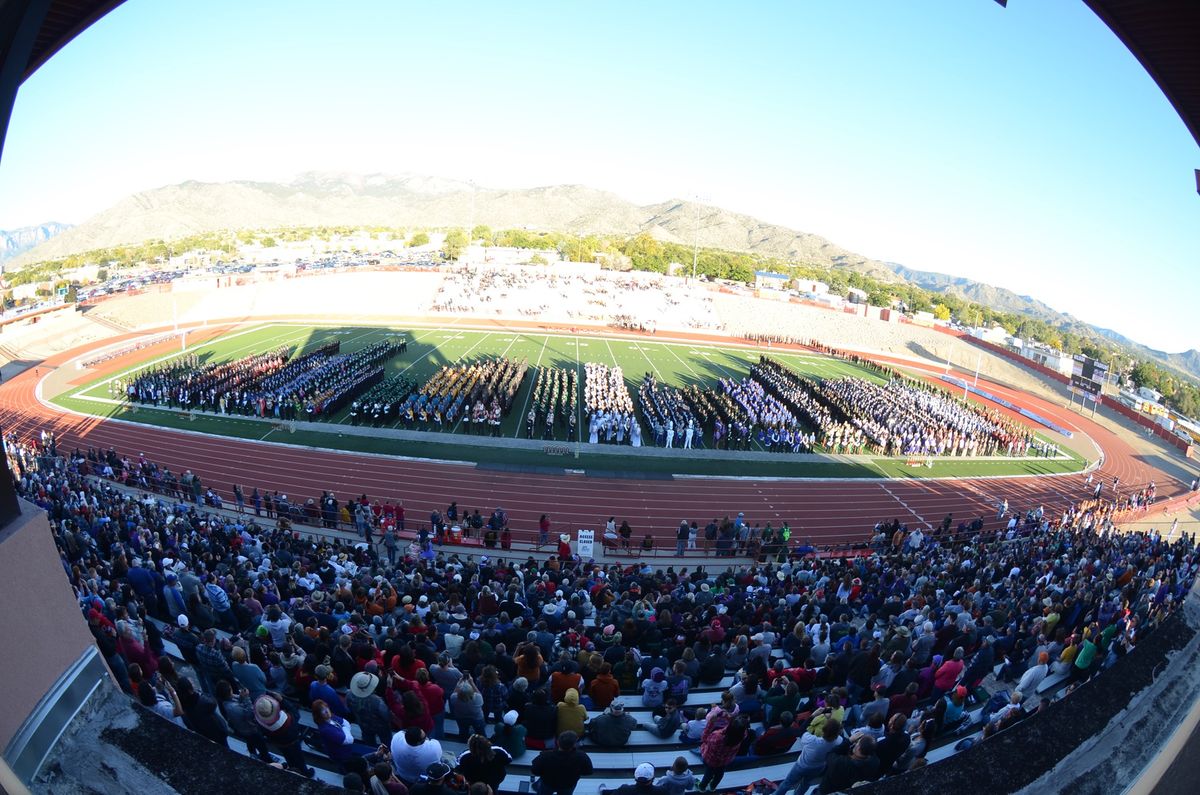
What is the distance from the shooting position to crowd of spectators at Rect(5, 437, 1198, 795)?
4.55 m

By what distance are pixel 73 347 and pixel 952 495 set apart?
163 ft

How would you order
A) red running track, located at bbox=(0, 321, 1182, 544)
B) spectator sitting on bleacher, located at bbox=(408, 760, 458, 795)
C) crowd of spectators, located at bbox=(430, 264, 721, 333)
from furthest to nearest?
1. crowd of spectators, located at bbox=(430, 264, 721, 333)
2. red running track, located at bbox=(0, 321, 1182, 544)
3. spectator sitting on bleacher, located at bbox=(408, 760, 458, 795)

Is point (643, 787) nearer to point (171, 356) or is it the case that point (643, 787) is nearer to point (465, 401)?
point (465, 401)

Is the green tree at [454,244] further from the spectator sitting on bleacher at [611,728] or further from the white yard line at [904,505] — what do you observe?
the spectator sitting on bleacher at [611,728]

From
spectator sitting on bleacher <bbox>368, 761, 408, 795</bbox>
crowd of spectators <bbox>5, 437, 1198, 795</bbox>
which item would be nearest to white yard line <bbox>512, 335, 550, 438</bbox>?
crowd of spectators <bbox>5, 437, 1198, 795</bbox>

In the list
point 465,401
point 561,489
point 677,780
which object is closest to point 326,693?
point 677,780

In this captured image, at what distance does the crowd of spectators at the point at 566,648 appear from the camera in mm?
4555

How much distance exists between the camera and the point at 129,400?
28078 millimetres

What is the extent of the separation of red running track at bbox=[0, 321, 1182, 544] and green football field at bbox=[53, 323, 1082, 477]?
106 centimetres

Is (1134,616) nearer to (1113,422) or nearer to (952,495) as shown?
(952,495)

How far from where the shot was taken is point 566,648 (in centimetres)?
675

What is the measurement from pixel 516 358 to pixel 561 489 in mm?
20220

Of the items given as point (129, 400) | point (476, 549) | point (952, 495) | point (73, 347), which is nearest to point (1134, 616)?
point (476, 549)

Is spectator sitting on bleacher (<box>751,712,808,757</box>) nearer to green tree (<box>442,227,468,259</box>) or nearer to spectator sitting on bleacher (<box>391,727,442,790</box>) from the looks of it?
spectator sitting on bleacher (<box>391,727,442,790</box>)
